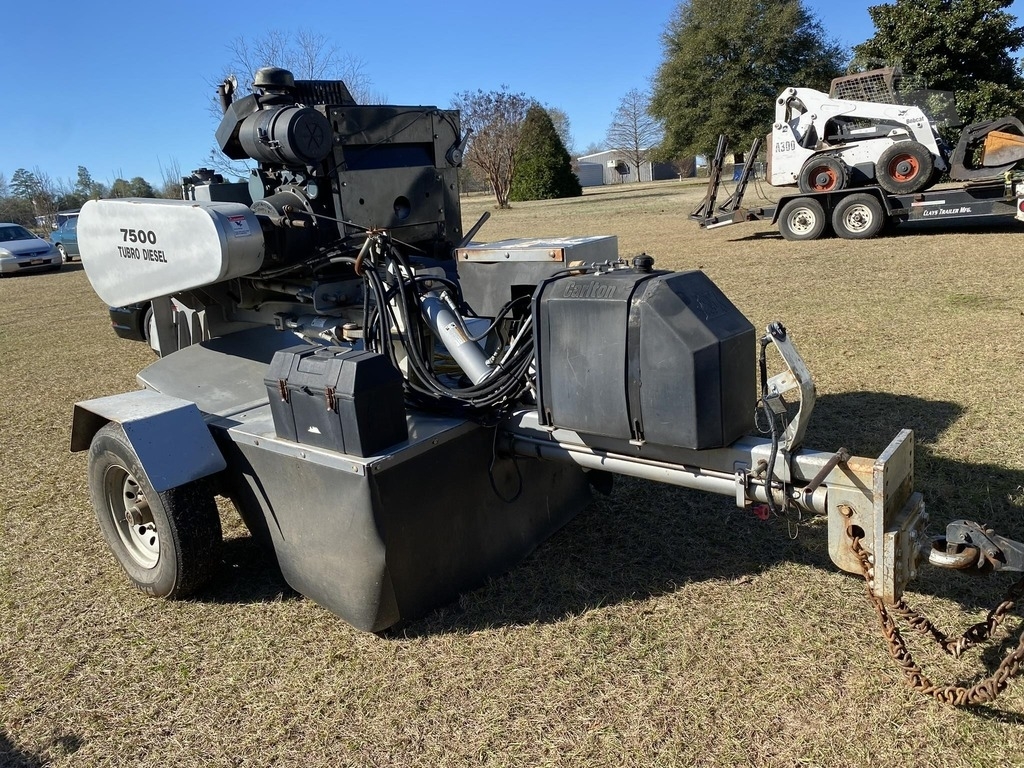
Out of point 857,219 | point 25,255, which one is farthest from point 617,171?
point 857,219

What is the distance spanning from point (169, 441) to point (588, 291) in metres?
1.73

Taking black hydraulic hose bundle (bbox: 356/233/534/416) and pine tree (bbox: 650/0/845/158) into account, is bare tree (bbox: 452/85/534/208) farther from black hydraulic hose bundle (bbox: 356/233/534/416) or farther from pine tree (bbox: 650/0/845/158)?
→ black hydraulic hose bundle (bbox: 356/233/534/416)

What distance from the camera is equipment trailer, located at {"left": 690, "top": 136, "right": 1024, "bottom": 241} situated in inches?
459

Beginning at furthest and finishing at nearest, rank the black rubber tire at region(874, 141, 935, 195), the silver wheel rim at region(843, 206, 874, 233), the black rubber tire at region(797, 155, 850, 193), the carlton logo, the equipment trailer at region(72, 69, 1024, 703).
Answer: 1. the black rubber tire at region(797, 155, 850, 193)
2. the silver wheel rim at region(843, 206, 874, 233)
3. the black rubber tire at region(874, 141, 935, 195)
4. the carlton logo
5. the equipment trailer at region(72, 69, 1024, 703)

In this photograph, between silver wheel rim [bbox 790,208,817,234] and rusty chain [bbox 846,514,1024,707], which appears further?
silver wheel rim [bbox 790,208,817,234]

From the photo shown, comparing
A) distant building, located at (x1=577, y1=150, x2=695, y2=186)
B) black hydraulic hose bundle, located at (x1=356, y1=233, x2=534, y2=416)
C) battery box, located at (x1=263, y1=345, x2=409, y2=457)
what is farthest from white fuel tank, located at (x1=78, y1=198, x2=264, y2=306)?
distant building, located at (x1=577, y1=150, x2=695, y2=186)

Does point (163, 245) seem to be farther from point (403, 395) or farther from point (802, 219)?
point (802, 219)

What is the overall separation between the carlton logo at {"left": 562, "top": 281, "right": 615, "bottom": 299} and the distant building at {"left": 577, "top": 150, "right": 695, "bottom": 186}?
6548 centimetres

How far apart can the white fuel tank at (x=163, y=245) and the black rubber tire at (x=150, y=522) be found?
71 centimetres

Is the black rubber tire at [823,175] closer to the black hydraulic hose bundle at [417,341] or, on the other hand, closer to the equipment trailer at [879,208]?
the equipment trailer at [879,208]

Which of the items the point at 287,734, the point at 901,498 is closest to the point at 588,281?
the point at 901,498

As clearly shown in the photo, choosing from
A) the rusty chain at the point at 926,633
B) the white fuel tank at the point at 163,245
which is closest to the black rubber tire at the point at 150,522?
the white fuel tank at the point at 163,245

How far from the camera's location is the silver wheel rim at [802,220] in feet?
42.9

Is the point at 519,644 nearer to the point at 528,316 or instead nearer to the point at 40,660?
the point at 528,316
